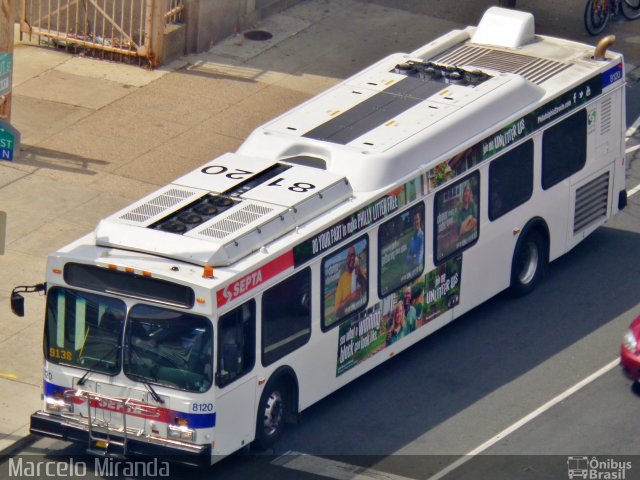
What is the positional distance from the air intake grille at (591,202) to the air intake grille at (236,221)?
19.4 ft

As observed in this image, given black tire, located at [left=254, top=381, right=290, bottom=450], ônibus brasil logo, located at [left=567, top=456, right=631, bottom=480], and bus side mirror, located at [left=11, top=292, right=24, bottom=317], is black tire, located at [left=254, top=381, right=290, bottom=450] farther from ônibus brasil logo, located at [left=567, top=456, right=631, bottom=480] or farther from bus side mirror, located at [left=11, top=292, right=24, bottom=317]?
ônibus brasil logo, located at [left=567, top=456, right=631, bottom=480]

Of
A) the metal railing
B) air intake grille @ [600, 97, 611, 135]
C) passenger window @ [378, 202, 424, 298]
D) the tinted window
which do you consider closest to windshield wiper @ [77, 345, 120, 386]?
the tinted window

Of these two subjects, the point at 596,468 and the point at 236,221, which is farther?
the point at 596,468

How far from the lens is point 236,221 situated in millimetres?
15148

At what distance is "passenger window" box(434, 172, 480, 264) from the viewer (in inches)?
690

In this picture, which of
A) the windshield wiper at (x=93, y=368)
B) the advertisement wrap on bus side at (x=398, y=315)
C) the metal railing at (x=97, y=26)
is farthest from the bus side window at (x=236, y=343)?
the metal railing at (x=97, y=26)

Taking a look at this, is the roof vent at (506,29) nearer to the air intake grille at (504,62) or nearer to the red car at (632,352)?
the air intake grille at (504,62)

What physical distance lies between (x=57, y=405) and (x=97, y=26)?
12.4m

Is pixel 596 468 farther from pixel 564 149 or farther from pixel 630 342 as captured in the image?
pixel 564 149

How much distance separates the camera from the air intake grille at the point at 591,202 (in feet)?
65.5

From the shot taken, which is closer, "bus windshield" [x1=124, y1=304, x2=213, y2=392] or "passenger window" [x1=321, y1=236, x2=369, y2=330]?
"bus windshield" [x1=124, y1=304, x2=213, y2=392]

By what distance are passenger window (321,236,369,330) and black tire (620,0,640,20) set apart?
14.7 meters

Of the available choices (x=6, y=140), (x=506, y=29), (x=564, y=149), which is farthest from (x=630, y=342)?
(x=6, y=140)

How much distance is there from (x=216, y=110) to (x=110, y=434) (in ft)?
34.5
